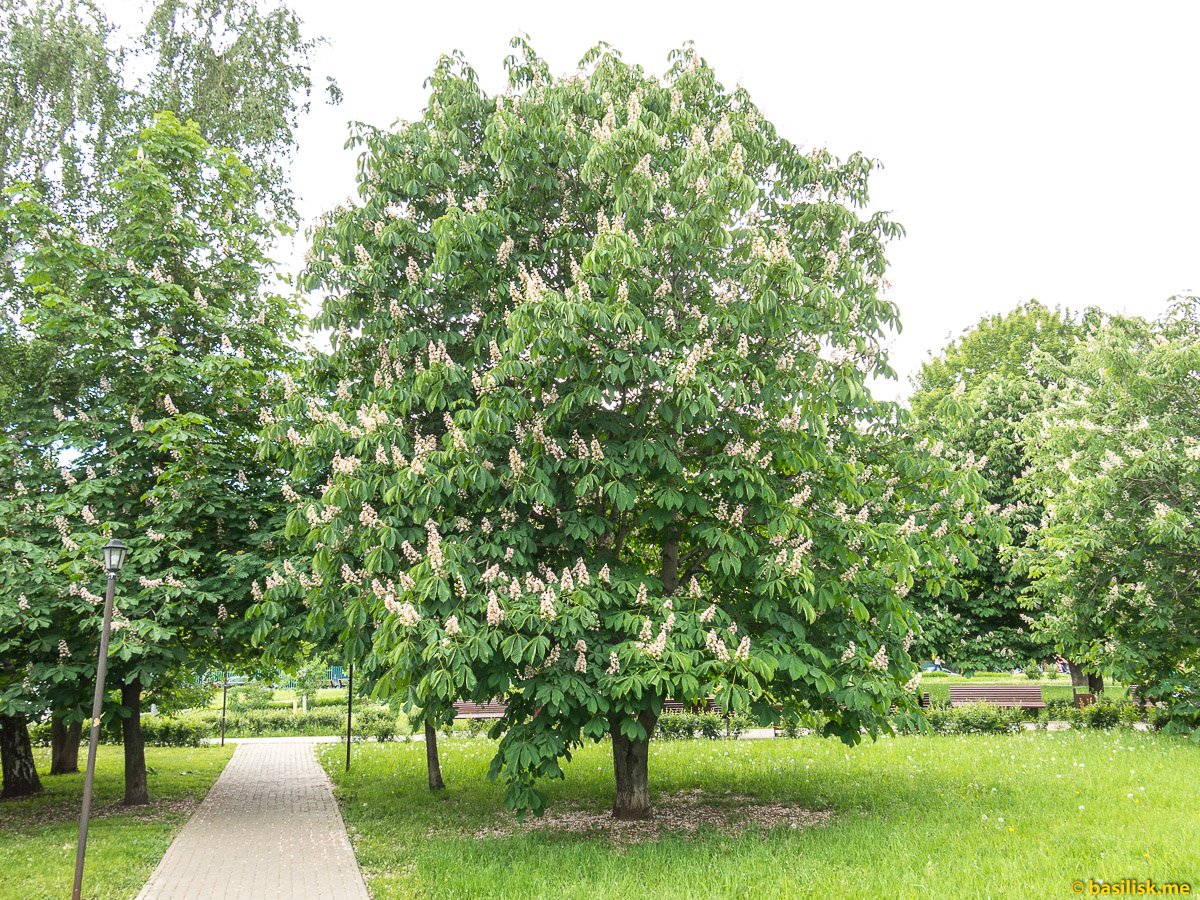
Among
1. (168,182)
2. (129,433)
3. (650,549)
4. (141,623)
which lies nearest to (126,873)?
(141,623)

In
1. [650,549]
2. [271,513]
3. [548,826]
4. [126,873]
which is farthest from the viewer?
[271,513]

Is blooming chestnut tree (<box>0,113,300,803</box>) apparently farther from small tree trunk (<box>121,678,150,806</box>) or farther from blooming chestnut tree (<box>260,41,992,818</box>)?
blooming chestnut tree (<box>260,41,992,818</box>)

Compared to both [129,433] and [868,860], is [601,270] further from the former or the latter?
[129,433]

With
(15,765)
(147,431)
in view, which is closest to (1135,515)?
(147,431)

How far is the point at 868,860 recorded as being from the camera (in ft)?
24.1

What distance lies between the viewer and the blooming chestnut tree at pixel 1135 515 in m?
14.5

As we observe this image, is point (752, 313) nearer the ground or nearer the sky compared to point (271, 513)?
nearer the sky

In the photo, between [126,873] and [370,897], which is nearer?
[370,897]

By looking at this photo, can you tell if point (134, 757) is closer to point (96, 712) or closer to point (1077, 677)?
point (96, 712)

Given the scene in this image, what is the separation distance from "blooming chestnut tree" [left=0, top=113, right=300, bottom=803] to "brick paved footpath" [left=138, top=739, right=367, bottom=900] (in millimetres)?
2002

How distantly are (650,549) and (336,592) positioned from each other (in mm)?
4182

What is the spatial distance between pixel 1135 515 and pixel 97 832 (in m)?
17.1

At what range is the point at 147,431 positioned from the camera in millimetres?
11516

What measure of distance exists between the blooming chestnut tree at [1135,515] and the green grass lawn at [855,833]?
179 cm
